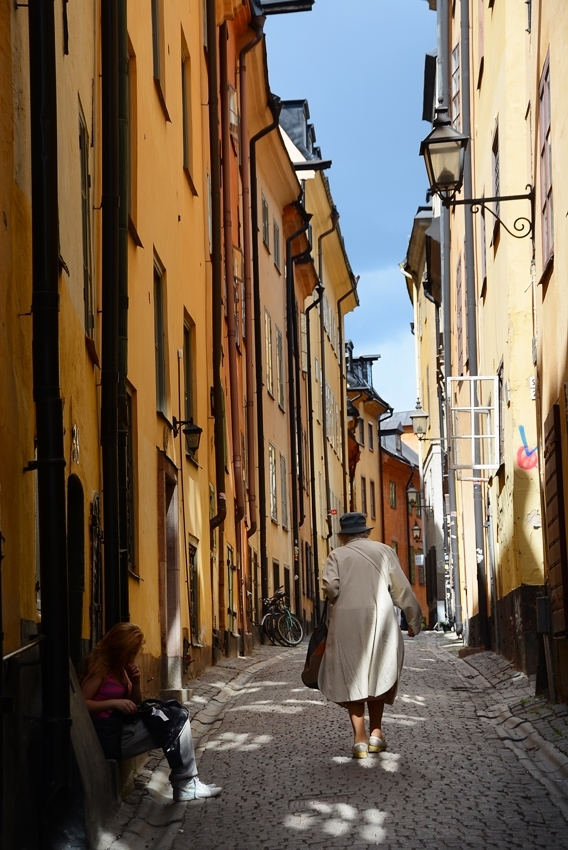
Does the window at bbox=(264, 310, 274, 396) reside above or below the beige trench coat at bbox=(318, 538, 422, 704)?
above

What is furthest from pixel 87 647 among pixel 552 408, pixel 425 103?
pixel 425 103

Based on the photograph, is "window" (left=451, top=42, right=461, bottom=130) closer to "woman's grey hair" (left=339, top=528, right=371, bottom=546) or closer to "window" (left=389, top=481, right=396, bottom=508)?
"woman's grey hair" (left=339, top=528, right=371, bottom=546)

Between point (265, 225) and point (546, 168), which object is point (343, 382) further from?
point (546, 168)

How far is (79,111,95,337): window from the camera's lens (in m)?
9.84

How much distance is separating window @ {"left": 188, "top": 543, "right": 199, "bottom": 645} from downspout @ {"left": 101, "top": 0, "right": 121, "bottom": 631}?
664 centimetres

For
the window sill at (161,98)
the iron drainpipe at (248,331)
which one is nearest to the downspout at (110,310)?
the window sill at (161,98)

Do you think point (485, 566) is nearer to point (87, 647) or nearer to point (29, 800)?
point (87, 647)

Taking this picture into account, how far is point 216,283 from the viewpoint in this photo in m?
18.9

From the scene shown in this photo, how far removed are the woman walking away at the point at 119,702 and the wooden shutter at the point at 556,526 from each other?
3839mm

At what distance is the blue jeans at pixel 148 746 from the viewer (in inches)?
295

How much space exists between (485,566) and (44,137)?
1397 cm

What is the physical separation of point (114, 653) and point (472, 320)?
44.1 ft

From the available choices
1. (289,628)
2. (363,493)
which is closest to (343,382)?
(363,493)

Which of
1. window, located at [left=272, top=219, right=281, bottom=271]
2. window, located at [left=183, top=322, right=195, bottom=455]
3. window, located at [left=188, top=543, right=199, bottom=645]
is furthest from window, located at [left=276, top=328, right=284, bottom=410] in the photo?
window, located at [left=188, top=543, right=199, bottom=645]
